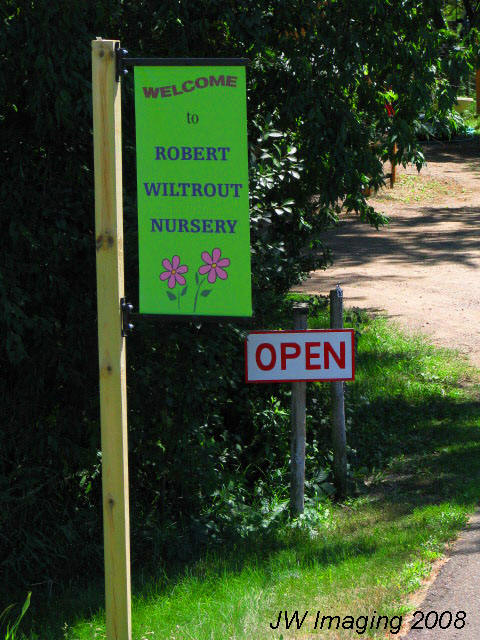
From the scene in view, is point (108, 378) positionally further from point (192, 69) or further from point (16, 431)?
point (16, 431)

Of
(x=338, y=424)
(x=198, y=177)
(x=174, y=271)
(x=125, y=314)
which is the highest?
(x=198, y=177)

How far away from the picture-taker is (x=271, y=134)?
6.95m

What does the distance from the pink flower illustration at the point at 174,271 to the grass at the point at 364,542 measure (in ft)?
5.90

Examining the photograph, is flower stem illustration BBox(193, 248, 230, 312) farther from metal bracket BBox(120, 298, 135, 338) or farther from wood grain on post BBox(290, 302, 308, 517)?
wood grain on post BBox(290, 302, 308, 517)

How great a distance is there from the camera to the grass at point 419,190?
24.2 metres

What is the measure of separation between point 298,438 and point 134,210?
2247 millimetres

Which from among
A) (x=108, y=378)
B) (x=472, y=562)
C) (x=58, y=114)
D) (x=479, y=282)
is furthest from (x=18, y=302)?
(x=479, y=282)

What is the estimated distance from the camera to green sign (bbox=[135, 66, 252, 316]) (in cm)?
400

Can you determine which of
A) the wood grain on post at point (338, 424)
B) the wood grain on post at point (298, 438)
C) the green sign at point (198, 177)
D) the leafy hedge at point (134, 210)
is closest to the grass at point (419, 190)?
the wood grain on post at point (338, 424)

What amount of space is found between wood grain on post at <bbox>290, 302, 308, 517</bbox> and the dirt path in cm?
452

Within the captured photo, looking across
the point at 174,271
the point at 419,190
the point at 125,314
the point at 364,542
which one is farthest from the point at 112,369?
the point at 419,190

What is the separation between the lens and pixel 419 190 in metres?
25.2

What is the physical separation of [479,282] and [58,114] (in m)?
10.2

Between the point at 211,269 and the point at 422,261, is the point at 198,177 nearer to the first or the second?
the point at 211,269
